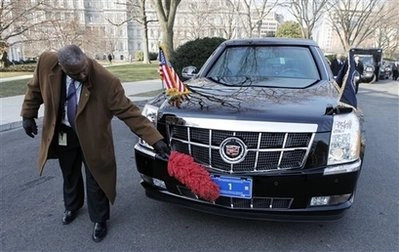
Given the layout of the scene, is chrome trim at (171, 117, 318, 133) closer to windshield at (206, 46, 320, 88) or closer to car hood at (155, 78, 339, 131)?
car hood at (155, 78, 339, 131)

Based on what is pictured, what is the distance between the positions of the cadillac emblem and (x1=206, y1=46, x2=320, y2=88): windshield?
1265 millimetres

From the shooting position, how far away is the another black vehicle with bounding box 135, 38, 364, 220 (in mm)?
2805

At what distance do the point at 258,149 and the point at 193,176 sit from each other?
531 millimetres

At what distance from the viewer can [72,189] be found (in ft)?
11.4

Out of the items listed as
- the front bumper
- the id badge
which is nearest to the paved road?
the front bumper

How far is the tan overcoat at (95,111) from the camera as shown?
2.89 m

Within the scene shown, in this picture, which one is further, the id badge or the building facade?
the building facade

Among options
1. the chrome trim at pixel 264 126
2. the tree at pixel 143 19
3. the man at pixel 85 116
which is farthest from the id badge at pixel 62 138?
the tree at pixel 143 19

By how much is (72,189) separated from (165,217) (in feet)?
2.95

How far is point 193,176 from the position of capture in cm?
286

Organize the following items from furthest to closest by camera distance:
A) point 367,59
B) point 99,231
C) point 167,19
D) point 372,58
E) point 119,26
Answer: point 119,26
point 372,58
point 367,59
point 167,19
point 99,231

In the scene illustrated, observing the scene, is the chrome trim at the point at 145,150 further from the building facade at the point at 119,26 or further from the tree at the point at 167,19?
the building facade at the point at 119,26

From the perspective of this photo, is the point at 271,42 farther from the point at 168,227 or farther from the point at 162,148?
the point at 168,227

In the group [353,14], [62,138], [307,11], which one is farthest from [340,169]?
[353,14]
